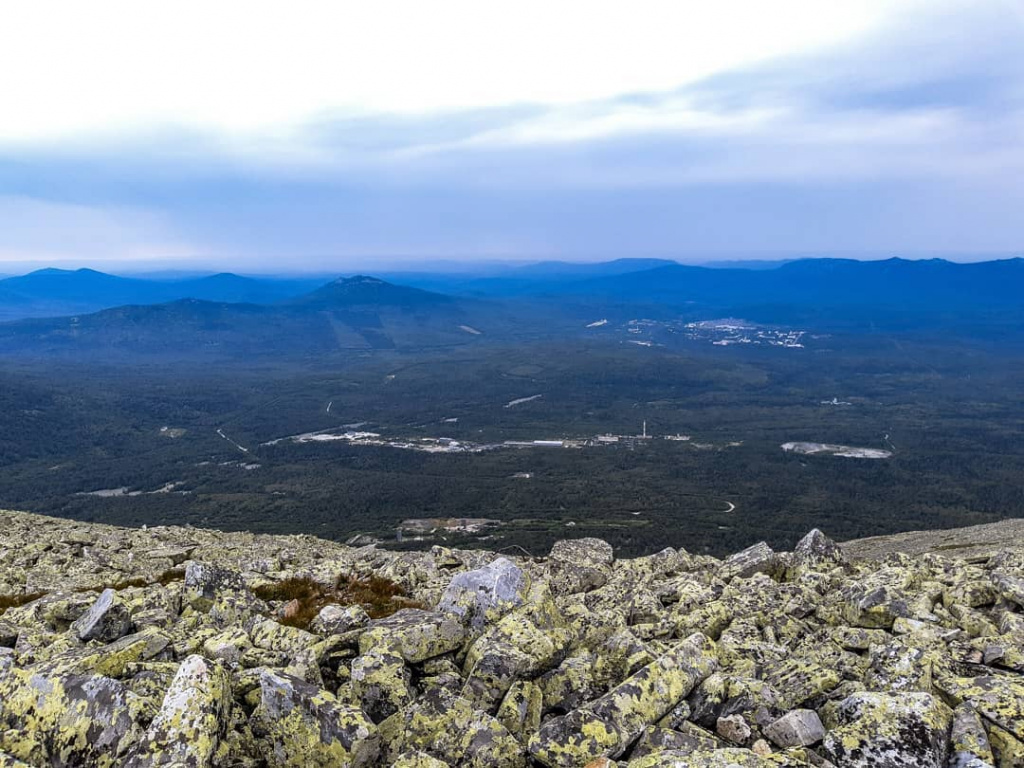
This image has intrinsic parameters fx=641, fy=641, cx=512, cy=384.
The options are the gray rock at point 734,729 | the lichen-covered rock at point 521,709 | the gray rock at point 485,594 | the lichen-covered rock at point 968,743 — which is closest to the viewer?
the lichen-covered rock at point 968,743

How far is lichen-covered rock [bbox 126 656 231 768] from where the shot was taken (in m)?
7.70

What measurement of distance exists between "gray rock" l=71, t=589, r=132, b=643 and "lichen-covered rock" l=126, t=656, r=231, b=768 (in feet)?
17.7

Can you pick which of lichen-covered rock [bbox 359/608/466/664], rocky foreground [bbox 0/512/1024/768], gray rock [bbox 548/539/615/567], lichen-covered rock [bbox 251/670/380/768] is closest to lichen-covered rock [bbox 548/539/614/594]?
gray rock [bbox 548/539/615/567]

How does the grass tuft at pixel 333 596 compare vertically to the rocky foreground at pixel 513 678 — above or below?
below

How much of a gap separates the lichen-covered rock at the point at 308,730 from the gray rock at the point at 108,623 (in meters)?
5.78

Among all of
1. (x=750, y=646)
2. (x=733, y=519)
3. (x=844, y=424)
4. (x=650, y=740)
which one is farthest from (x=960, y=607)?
(x=844, y=424)

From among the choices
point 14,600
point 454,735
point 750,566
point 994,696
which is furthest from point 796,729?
point 14,600

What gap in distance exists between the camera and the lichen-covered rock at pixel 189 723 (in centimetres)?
770

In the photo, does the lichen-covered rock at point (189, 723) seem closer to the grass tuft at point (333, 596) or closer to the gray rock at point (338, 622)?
the gray rock at point (338, 622)

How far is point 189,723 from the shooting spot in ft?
26.2

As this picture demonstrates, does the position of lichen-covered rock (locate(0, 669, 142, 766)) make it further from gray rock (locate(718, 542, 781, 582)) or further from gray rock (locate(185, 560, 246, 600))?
gray rock (locate(718, 542, 781, 582))

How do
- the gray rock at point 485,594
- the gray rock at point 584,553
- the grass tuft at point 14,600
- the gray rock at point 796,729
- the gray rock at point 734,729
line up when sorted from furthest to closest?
1. the gray rock at point 584,553
2. the grass tuft at point 14,600
3. the gray rock at point 485,594
4. the gray rock at point 734,729
5. the gray rock at point 796,729

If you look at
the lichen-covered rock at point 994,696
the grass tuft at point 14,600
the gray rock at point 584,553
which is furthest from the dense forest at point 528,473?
the lichen-covered rock at point 994,696

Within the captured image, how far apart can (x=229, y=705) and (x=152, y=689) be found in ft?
5.21
